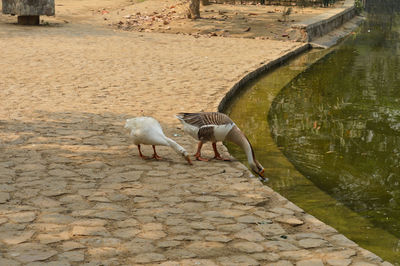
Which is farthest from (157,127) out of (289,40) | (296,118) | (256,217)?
(289,40)

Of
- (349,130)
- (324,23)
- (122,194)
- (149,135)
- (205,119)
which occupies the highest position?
(324,23)

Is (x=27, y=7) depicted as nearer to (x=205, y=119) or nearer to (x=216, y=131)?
(x=205, y=119)

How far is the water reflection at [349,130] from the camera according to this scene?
22.4 feet

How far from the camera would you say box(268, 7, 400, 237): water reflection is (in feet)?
22.4

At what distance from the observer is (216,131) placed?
6.79 m

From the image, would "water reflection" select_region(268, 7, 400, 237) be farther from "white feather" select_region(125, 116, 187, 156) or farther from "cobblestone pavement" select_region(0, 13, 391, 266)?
"white feather" select_region(125, 116, 187, 156)

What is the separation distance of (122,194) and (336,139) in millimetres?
4113

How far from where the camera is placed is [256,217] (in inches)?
212

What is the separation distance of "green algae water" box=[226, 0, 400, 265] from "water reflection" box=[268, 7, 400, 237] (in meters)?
0.01

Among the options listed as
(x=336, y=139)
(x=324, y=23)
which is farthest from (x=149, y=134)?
(x=324, y=23)

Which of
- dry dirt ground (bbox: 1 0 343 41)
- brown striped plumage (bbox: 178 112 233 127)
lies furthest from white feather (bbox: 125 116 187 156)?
dry dirt ground (bbox: 1 0 343 41)

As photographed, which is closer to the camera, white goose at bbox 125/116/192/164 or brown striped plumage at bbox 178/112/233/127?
white goose at bbox 125/116/192/164

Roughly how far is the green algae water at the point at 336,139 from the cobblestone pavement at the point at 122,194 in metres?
0.65

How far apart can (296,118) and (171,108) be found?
7.14 ft
